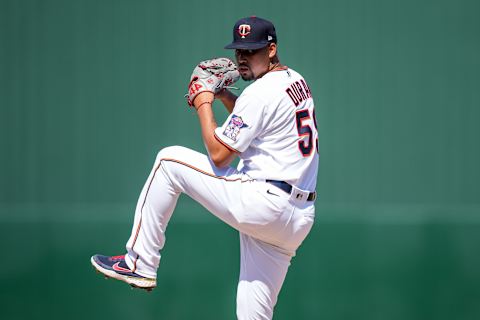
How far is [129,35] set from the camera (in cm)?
589

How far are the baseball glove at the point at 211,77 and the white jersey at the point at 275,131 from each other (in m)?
0.15

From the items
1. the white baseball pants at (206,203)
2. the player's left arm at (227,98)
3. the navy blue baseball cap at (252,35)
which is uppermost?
the navy blue baseball cap at (252,35)

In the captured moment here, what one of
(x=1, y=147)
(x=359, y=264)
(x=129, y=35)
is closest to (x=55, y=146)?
(x=1, y=147)

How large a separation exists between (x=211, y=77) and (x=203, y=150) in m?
2.60

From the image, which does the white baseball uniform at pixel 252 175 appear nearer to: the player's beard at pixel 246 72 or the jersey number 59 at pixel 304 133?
the jersey number 59 at pixel 304 133

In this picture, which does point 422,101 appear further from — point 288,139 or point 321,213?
point 288,139

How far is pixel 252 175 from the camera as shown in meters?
3.08

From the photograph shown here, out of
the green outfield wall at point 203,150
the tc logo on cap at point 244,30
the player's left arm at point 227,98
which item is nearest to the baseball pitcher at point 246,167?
the tc logo on cap at point 244,30

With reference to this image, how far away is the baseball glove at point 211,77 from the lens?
3.13 meters

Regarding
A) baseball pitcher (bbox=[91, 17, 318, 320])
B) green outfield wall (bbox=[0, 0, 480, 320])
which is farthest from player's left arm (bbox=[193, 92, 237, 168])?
green outfield wall (bbox=[0, 0, 480, 320])

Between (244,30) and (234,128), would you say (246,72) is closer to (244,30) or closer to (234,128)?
(244,30)

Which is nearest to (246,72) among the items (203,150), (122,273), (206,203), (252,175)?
(252,175)

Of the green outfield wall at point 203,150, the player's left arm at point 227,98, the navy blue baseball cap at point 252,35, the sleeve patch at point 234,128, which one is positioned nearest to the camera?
the sleeve patch at point 234,128

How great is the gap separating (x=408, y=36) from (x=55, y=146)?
2853mm
